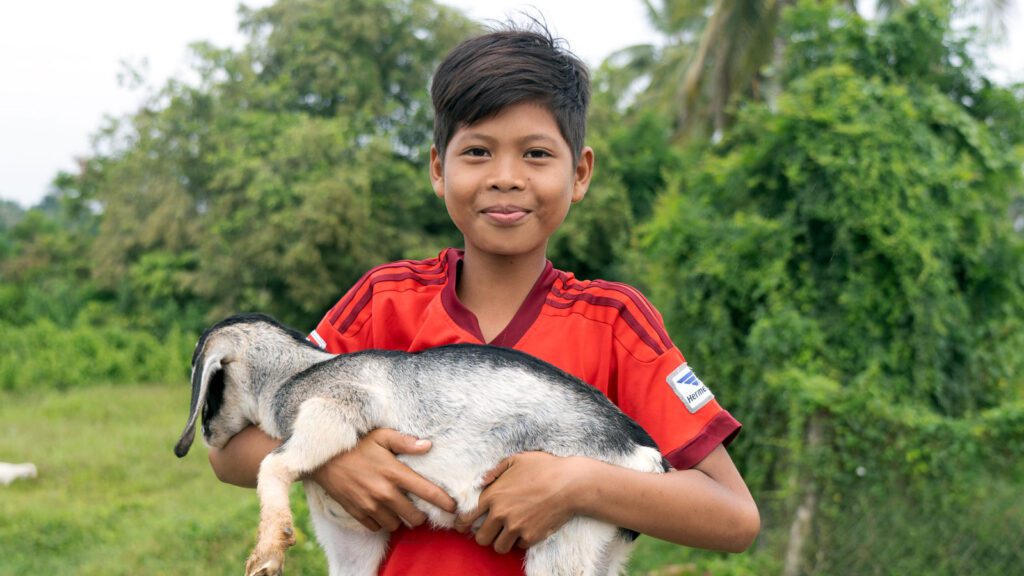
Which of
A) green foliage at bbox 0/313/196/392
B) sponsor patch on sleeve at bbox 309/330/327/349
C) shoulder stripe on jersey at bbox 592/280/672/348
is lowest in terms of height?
green foliage at bbox 0/313/196/392

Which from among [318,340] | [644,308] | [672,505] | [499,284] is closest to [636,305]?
[644,308]

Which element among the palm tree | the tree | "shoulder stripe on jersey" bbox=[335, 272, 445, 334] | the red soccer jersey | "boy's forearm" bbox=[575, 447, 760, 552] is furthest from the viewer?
the tree

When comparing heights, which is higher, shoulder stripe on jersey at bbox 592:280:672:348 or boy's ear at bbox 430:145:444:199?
boy's ear at bbox 430:145:444:199

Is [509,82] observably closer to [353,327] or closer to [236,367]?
[353,327]

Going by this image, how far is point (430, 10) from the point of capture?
2041cm

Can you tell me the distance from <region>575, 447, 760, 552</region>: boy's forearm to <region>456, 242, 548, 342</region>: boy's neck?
1.64 ft

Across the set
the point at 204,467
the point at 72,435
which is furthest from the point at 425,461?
the point at 72,435

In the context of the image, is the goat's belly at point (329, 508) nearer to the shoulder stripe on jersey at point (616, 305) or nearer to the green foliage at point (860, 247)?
the shoulder stripe on jersey at point (616, 305)

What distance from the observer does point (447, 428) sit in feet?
6.38

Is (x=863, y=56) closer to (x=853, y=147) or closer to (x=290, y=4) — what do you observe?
(x=853, y=147)

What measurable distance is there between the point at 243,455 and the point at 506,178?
932mm

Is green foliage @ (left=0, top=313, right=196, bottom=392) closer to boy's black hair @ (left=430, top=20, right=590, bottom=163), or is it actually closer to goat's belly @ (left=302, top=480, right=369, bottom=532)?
goat's belly @ (left=302, top=480, right=369, bottom=532)

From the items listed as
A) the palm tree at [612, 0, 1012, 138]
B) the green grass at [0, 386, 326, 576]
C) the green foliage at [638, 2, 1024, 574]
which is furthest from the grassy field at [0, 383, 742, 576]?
the palm tree at [612, 0, 1012, 138]

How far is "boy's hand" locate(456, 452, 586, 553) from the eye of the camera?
5.89 feet
